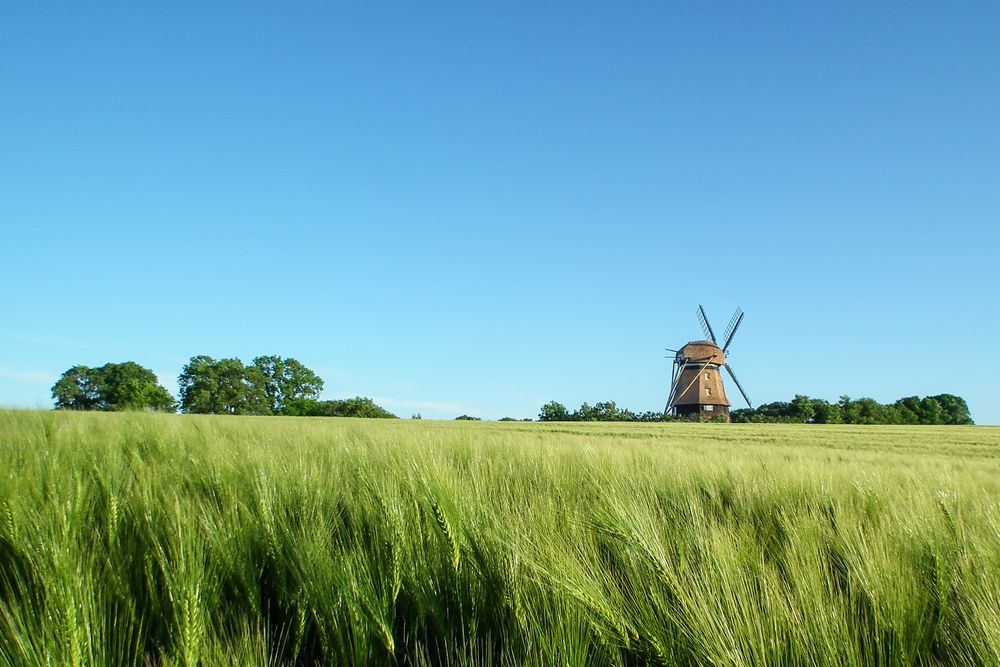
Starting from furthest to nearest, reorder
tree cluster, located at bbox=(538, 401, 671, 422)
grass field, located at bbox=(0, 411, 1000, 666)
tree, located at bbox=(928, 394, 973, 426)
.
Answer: tree, located at bbox=(928, 394, 973, 426)
tree cluster, located at bbox=(538, 401, 671, 422)
grass field, located at bbox=(0, 411, 1000, 666)

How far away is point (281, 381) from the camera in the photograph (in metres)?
59.6

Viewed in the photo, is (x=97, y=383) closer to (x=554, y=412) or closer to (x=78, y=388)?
(x=78, y=388)

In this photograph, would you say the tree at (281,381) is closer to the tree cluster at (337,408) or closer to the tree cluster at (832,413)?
the tree cluster at (337,408)

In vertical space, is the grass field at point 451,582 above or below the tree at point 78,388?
below

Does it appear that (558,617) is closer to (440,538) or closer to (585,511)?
(440,538)

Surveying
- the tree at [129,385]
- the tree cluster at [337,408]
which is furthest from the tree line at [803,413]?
the tree at [129,385]

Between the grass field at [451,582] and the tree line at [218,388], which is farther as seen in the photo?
the tree line at [218,388]

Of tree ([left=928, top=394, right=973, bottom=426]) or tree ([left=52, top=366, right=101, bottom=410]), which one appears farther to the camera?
tree ([left=928, top=394, right=973, bottom=426])

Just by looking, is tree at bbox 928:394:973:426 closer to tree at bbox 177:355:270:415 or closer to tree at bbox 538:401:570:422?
tree at bbox 538:401:570:422

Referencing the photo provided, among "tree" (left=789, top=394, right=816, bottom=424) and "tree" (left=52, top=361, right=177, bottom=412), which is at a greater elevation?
"tree" (left=52, top=361, right=177, bottom=412)

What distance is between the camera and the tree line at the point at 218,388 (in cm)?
5556

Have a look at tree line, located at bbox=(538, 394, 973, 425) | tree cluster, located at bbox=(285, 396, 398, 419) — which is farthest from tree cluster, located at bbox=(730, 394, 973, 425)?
tree cluster, located at bbox=(285, 396, 398, 419)

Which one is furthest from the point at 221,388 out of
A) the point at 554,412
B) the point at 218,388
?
the point at 554,412

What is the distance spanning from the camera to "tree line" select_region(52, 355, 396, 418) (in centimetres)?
5556
